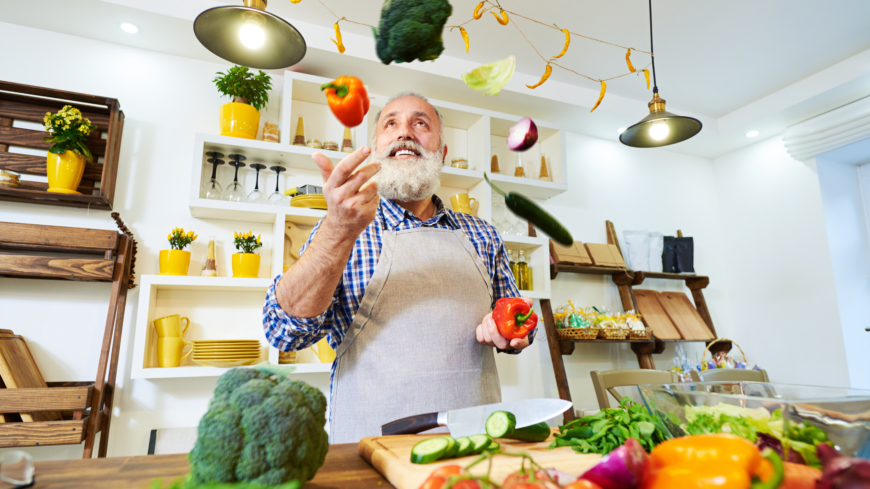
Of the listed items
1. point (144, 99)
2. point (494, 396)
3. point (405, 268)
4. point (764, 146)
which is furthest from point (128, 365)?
point (764, 146)

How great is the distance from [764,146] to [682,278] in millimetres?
1292

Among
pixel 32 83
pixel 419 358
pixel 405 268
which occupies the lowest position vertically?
pixel 419 358

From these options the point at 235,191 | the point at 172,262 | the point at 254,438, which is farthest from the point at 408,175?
the point at 172,262

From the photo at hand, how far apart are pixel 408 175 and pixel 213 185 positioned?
1.29 metres

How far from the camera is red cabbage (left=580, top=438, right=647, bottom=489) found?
1.51 feet

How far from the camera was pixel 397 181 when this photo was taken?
5.14ft

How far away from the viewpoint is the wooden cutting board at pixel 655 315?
3230mm

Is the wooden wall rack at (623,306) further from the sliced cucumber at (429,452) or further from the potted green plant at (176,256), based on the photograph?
the sliced cucumber at (429,452)

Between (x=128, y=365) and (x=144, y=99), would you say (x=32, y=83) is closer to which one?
(x=144, y=99)

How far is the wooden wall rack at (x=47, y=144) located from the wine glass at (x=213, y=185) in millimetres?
395

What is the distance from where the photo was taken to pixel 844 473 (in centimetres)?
43

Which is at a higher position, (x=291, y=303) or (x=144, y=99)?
(x=144, y=99)

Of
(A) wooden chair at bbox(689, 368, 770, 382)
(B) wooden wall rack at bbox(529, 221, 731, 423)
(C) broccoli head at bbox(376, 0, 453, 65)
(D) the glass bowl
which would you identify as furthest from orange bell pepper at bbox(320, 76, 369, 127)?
(A) wooden chair at bbox(689, 368, 770, 382)

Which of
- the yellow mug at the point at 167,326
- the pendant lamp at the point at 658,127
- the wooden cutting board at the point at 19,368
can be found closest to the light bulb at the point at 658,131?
the pendant lamp at the point at 658,127
